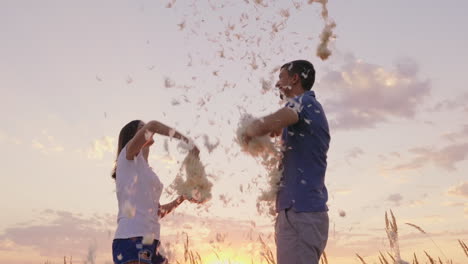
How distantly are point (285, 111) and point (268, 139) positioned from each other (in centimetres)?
28

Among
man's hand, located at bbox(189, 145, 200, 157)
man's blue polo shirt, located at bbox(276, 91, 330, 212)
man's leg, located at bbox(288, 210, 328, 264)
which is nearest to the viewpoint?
man's leg, located at bbox(288, 210, 328, 264)

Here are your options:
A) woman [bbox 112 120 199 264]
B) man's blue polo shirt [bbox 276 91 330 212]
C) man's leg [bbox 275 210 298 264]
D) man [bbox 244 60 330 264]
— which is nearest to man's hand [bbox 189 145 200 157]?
woman [bbox 112 120 199 264]

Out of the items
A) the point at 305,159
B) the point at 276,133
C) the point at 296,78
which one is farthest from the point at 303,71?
the point at 305,159

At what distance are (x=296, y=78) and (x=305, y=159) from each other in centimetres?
70

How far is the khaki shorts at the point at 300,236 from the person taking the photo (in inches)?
127

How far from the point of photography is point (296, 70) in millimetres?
3809

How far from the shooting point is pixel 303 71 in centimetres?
381

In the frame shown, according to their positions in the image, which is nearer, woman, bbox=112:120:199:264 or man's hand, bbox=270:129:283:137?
man's hand, bbox=270:129:283:137

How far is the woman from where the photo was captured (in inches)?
147

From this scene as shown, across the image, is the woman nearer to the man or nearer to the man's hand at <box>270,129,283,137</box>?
the man's hand at <box>270,129,283,137</box>

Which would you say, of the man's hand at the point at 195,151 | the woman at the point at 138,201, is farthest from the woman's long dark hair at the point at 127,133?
the man's hand at the point at 195,151

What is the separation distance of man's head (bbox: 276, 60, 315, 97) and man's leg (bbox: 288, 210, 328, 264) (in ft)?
3.21

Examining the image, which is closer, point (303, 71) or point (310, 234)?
point (310, 234)

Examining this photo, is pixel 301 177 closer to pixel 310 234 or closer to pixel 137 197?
pixel 310 234
